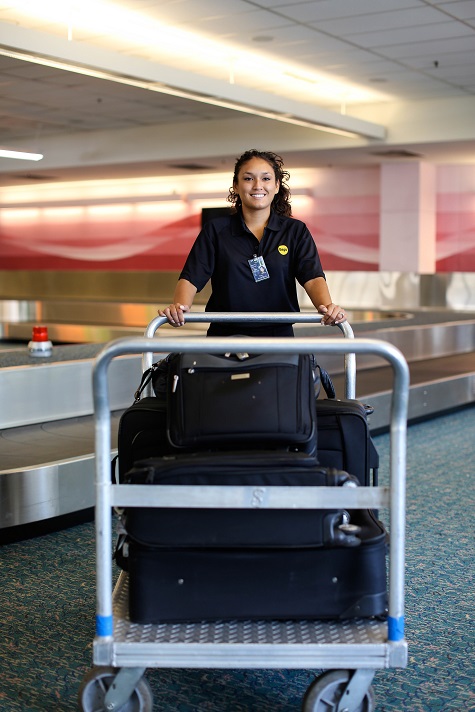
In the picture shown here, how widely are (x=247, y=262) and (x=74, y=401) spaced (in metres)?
3.08

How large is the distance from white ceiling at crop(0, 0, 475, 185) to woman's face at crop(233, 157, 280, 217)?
4696 mm

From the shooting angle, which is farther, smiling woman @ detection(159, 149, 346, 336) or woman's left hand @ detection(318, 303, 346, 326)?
smiling woman @ detection(159, 149, 346, 336)

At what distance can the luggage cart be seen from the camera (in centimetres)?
211

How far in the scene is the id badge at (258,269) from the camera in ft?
9.98

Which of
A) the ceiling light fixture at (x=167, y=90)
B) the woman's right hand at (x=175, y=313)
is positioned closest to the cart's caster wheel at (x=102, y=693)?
the woman's right hand at (x=175, y=313)

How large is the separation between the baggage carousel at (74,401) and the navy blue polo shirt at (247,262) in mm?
1012

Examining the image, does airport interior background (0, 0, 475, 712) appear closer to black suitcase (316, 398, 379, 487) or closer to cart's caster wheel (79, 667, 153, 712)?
cart's caster wheel (79, 667, 153, 712)

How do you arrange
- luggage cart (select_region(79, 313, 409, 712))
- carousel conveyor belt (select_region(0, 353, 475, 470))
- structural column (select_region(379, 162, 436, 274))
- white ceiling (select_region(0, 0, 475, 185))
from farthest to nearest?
structural column (select_region(379, 162, 436, 274)) → white ceiling (select_region(0, 0, 475, 185)) → carousel conveyor belt (select_region(0, 353, 475, 470)) → luggage cart (select_region(79, 313, 409, 712))

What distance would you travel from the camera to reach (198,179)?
17219 mm

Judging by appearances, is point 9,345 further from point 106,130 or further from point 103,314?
point 106,130

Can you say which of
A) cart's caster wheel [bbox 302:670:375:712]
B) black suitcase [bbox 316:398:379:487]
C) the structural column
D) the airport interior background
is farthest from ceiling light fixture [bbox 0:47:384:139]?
cart's caster wheel [bbox 302:670:375:712]

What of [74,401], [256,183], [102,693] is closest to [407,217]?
[74,401]

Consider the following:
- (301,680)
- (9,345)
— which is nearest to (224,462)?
(301,680)

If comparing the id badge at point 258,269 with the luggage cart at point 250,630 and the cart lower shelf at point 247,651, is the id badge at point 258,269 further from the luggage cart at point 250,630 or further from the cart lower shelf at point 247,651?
the cart lower shelf at point 247,651
